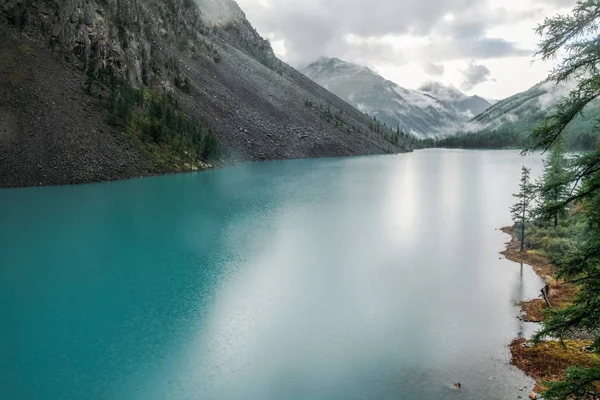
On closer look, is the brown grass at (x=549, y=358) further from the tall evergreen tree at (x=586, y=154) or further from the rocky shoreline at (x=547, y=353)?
the tall evergreen tree at (x=586, y=154)

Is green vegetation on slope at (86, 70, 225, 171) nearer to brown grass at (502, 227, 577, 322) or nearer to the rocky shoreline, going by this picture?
brown grass at (502, 227, 577, 322)

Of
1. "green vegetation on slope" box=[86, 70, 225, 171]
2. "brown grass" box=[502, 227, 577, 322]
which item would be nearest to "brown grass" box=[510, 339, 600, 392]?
"brown grass" box=[502, 227, 577, 322]

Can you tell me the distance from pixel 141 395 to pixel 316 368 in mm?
8310

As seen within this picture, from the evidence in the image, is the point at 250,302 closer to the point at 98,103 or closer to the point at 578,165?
the point at 578,165

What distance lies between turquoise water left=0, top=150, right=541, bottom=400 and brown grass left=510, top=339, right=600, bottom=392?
82cm

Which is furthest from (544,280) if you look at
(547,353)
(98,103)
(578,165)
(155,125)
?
(98,103)

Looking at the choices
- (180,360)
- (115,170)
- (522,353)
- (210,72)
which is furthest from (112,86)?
(522,353)

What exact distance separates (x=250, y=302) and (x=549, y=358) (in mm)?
18503

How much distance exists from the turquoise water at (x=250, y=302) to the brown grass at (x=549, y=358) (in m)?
0.82

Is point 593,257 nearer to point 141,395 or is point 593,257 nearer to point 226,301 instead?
point 141,395

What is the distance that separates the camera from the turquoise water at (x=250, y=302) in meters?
21.7

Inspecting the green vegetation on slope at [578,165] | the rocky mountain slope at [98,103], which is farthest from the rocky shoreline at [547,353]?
the rocky mountain slope at [98,103]

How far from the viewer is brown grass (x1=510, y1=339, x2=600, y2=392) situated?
2262cm

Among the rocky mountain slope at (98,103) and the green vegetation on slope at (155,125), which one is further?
the green vegetation on slope at (155,125)
